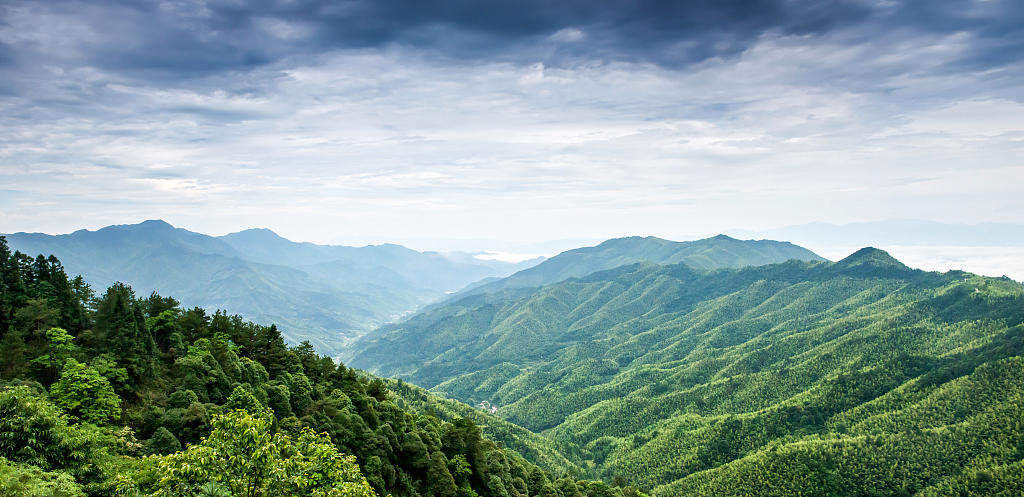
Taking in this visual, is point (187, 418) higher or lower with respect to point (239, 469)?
lower

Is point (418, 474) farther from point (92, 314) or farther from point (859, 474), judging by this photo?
point (859, 474)

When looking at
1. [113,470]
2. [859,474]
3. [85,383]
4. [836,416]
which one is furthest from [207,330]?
[836,416]

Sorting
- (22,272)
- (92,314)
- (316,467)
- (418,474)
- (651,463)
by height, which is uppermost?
(22,272)

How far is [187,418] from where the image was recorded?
158ft

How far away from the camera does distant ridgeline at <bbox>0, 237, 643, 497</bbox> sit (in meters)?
26.6

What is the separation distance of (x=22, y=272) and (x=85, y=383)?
1591 inches

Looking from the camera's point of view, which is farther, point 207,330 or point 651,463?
point 651,463

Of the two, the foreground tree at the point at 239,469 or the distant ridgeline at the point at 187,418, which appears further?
the distant ridgeline at the point at 187,418

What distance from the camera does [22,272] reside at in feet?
231

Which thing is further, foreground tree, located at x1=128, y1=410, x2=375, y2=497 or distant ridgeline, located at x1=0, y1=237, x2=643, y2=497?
distant ridgeline, located at x1=0, y1=237, x2=643, y2=497

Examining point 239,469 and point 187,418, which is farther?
point 187,418

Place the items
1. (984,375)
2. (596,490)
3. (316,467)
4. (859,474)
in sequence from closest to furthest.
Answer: (316,467) → (596,490) → (859,474) → (984,375)

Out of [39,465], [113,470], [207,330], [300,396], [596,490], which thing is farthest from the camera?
[596,490]

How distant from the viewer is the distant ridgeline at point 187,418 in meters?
26.6
